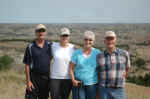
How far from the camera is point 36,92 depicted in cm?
455

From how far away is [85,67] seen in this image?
3969 millimetres

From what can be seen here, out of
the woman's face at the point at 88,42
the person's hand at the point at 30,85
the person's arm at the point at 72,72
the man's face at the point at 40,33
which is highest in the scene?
the man's face at the point at 40,33

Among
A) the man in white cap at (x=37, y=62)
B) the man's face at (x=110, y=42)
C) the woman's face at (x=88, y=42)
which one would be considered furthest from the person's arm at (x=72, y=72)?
the man's face at (x=110, y=42)

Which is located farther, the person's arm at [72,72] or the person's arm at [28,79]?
the person's arm at [28,79]

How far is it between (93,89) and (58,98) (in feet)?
2.57

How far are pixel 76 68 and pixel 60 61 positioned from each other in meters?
0.36

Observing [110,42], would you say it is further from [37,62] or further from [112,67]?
[37,62]

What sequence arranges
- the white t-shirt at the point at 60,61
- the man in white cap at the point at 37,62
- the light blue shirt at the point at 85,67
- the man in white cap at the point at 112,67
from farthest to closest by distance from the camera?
the man in white cap at the point at 37,62
the white t-shirt at the point at 60,61
the light blue shirt at the point at 85,67
the man in white cap at the point at 112,67

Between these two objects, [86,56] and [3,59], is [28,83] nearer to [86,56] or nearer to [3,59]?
[86,56]

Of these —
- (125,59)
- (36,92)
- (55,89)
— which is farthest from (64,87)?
(125,59)

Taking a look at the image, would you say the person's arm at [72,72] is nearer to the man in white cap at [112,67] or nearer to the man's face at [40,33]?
the man in white cap at [112,67]

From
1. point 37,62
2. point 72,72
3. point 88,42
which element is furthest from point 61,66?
point 88,42

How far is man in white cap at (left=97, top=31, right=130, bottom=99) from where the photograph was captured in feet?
12.7

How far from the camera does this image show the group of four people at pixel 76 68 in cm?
389
